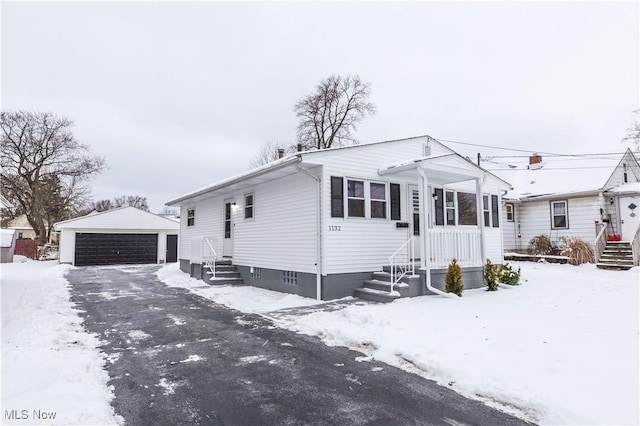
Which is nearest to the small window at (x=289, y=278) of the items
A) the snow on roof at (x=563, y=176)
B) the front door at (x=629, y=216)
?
the snow on roof at (x=563, y=176)

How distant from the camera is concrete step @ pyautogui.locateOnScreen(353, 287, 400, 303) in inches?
334

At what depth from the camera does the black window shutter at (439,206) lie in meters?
11.4

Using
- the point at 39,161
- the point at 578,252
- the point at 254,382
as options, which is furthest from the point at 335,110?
the point at 254,382

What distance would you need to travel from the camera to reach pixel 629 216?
16547 millimetres

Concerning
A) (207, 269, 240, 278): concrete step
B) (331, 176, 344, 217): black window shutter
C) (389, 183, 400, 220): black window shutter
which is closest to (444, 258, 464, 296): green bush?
(389, 183, 400, 220): black window shutter

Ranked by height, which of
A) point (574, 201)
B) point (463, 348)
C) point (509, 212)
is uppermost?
point (574, 201)

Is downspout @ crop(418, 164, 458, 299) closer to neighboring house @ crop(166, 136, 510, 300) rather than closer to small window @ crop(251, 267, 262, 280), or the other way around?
neighboring house @ crop(166, 136, 510, 300)

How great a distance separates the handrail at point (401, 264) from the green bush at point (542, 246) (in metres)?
10.9

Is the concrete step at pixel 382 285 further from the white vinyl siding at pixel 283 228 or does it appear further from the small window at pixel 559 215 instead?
the small window at pixel 559 215

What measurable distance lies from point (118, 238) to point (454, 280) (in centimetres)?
2294

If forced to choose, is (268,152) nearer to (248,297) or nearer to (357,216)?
(248,297)

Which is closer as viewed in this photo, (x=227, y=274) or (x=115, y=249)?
(x=227, y=274)

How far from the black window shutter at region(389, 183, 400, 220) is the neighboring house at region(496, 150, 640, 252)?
1090 centimetres

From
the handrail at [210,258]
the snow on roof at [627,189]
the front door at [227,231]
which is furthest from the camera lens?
the snow on roof at [627,189]
